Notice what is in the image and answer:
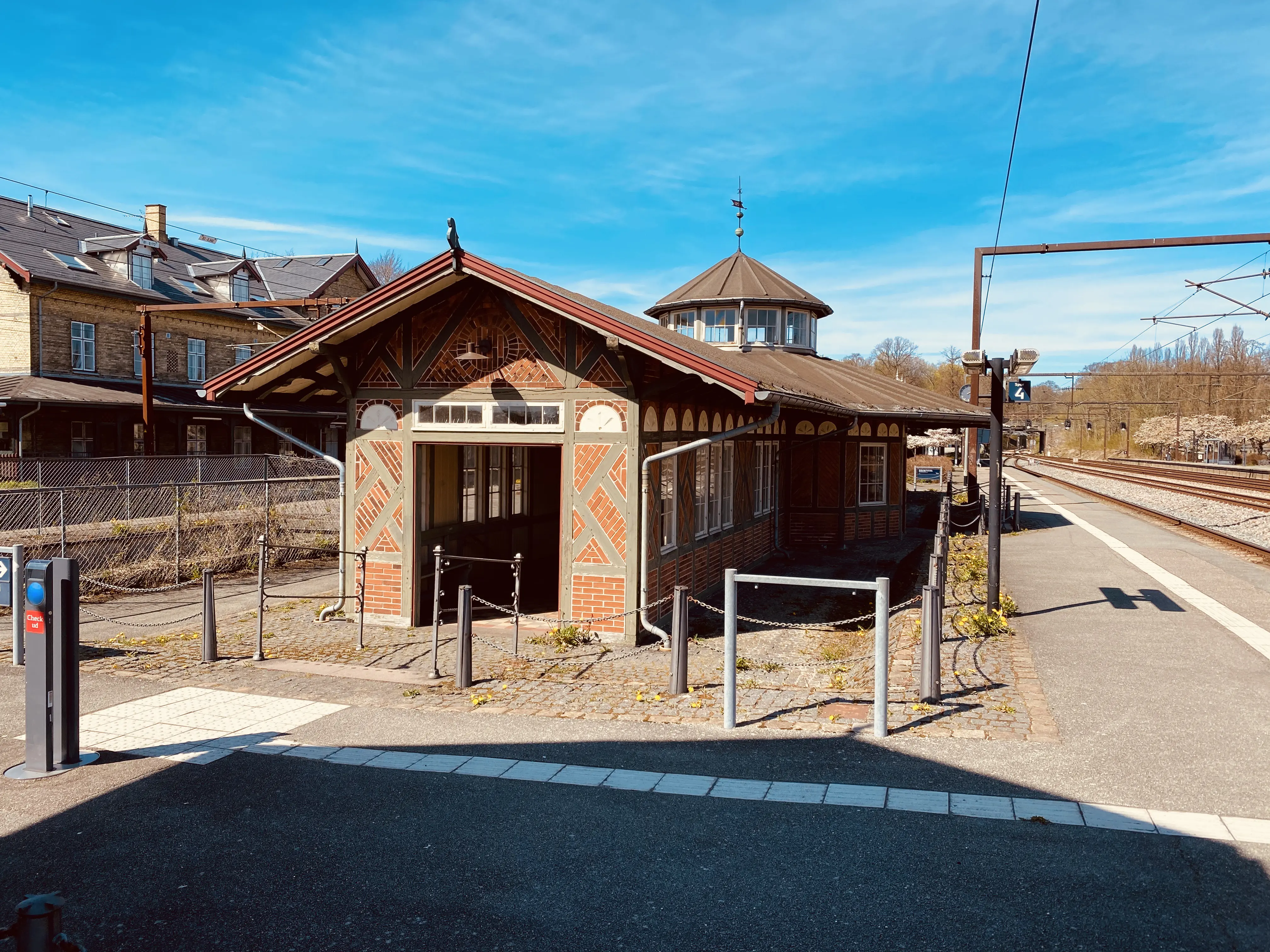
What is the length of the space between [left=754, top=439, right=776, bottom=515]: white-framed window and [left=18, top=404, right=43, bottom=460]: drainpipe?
18.9 meters

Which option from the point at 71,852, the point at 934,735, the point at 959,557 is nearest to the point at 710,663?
the point at 934,735

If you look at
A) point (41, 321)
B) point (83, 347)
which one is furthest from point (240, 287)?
point (41, 321)

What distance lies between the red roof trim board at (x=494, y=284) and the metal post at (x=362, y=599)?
2.49 m

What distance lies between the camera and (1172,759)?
6293 mm

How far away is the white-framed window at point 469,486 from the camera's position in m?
12.8

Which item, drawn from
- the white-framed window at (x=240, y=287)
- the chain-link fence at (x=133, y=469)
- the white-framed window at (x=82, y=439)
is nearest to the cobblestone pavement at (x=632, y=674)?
the chain-link fence at (x=133, y=469)

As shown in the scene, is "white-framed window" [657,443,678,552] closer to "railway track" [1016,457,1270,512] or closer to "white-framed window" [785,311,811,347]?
"white-framed window" [785,311,811,347]

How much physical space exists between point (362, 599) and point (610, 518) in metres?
2.88

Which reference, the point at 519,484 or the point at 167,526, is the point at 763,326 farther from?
the point at 167,526

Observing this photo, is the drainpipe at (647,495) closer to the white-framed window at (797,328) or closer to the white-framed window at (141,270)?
the white-framed window at (797,328)

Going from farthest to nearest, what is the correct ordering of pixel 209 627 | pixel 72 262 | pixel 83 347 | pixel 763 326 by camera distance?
pixel 72 262 < pixel 83 347 < pixel 763 326 < pixel 209 627

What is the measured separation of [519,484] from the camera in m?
15.4

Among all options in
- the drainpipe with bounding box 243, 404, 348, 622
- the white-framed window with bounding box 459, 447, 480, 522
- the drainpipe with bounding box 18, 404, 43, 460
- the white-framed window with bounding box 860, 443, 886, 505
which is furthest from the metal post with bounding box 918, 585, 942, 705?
the drainpipe with bounding box 18, 404, 43, 460

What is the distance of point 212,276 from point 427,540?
28781mm
